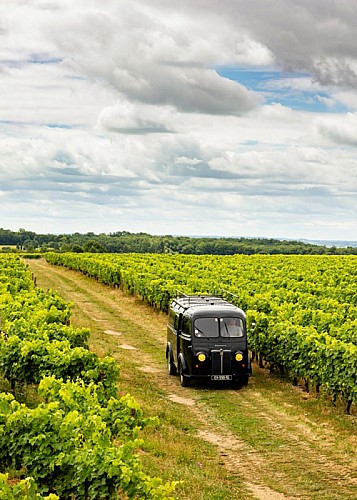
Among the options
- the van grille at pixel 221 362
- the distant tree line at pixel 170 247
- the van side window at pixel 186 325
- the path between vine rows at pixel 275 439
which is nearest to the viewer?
the path between vine rows at pixel 275 439

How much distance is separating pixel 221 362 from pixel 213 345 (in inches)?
21.7

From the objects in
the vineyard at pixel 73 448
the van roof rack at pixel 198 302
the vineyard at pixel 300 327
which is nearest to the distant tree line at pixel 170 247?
the vineyard at pixel 300 327

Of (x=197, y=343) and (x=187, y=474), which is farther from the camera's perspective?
(x=197, y=343)

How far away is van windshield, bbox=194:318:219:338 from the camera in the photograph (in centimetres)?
2064

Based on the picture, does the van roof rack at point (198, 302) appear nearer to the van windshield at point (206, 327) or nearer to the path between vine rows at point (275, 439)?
the van windshield at point (206, 327)

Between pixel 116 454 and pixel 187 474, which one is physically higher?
pixel 116 454

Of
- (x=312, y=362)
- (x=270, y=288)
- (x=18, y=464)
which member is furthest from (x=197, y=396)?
(x=270, y=288)

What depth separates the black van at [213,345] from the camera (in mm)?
20406

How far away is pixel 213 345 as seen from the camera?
2050 centimetres

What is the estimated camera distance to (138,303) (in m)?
42.9

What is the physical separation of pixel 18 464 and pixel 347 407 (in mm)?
10390

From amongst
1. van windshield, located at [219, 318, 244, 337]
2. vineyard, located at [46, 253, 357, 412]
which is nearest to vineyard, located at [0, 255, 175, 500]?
van windshield, located at [219, 318, 244, 337]

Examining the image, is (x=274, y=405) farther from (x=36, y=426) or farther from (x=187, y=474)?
(x=36, y=426)

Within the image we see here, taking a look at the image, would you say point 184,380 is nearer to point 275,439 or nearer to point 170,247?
point 275,439
